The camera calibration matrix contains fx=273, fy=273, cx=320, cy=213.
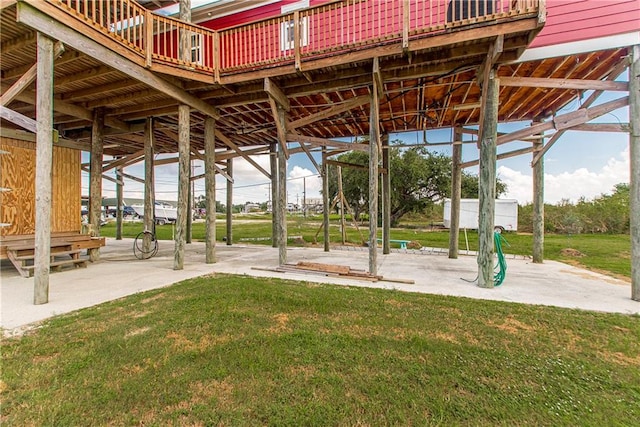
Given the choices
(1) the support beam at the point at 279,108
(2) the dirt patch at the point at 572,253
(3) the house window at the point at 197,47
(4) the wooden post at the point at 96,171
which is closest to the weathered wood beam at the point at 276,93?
(1) the support beam at the point at 279,108

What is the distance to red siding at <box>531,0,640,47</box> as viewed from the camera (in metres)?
4.34

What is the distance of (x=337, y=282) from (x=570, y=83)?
5.31 meters

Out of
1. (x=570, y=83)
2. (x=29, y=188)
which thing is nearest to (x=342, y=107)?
(x=570, y=83)

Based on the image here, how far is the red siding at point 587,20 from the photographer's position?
4.34 m

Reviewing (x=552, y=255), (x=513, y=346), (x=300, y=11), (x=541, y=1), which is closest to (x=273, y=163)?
(x=300, y=11)

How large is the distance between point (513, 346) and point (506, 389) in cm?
76

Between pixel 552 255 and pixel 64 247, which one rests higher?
pixel 64 247

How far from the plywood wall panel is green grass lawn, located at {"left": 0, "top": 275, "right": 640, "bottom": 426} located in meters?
4.32

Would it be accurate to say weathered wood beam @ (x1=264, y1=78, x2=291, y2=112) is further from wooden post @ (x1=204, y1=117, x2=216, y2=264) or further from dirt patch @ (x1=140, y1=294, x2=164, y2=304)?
dirt patch @ (x1=140, y1=294, x2=164, y2=304)

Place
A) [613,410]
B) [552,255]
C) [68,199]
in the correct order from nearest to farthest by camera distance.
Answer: [613,410] → [68,199] → [552,255]

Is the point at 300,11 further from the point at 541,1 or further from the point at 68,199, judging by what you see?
the point at 68,199

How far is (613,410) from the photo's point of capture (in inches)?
69.9

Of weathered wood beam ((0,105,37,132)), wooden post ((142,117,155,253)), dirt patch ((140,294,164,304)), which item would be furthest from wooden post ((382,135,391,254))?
weathered wood beam ((0,105,37,132))

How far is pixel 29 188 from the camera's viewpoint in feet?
19.8
